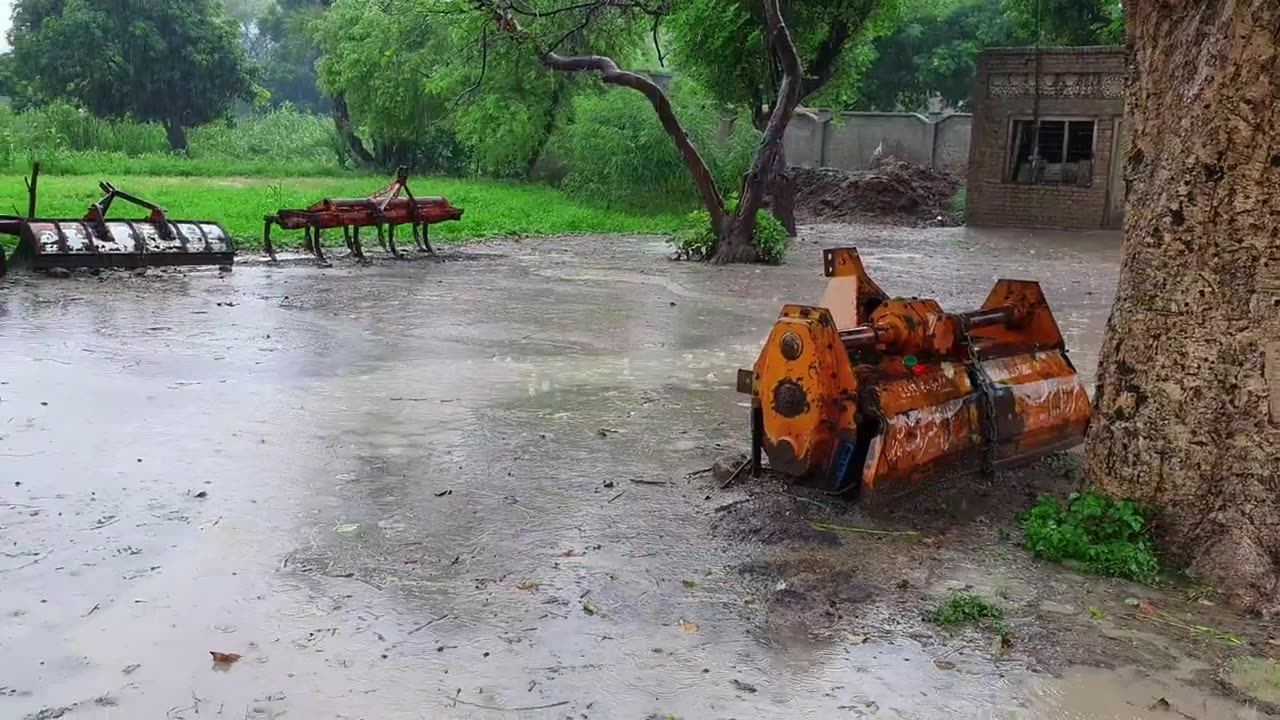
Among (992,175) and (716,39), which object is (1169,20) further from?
(992,175)

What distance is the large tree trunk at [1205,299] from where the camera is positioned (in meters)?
4.16

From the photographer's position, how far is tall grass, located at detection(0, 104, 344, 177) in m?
28.4

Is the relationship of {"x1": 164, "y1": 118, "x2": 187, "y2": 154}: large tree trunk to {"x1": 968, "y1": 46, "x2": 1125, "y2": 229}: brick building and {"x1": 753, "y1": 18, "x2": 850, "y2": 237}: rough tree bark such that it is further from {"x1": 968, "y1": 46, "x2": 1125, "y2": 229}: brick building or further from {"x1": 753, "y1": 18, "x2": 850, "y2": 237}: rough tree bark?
{"x1": 968, "y1": 46, "x2": 1125, "y2": 229}: brick building

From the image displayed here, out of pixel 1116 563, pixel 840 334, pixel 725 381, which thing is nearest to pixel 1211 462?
pixel 1116 563

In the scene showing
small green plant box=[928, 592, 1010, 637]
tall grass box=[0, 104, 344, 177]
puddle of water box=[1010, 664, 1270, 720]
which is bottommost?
puddle of water box=[1010, 664, 1270, 720]

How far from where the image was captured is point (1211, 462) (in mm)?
4332

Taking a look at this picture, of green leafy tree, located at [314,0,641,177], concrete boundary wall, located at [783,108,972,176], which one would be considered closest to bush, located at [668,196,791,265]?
green leafy tree, located at [314,0,641,177]

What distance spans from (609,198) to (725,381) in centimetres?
1768

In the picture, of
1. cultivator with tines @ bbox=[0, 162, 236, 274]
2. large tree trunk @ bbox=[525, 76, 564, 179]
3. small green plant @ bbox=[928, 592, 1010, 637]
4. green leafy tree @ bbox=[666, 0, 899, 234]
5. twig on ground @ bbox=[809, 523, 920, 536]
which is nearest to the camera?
small green plant @ bbox=[928, 592, 1010, 637]

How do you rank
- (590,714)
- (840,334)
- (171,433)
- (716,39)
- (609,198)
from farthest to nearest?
(609,198)
(716,39)
(171,433)
(840,334)
(590,714)

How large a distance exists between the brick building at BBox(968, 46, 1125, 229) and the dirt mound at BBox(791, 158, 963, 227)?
6.52 ft

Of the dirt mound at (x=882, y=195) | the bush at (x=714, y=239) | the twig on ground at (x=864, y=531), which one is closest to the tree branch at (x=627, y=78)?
the bush at (x=714, y=239)

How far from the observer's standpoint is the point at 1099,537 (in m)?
4.55

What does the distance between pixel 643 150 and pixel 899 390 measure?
2034cm
